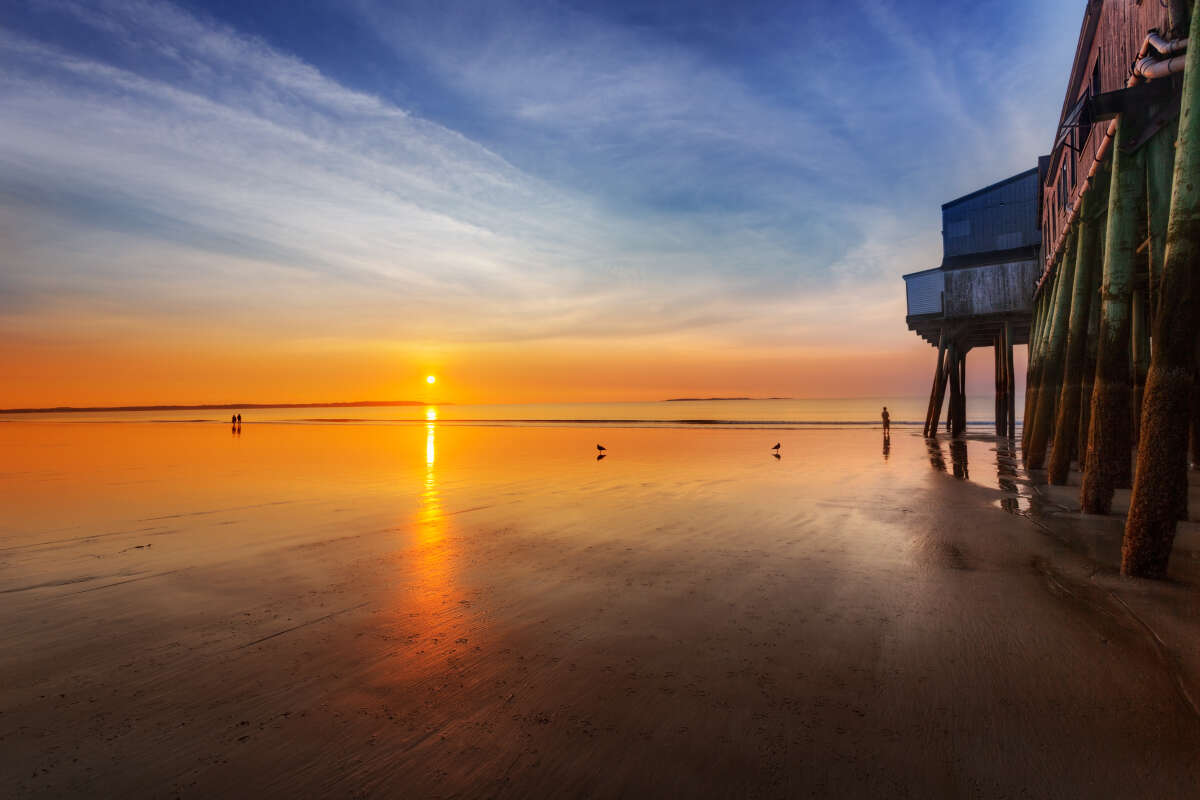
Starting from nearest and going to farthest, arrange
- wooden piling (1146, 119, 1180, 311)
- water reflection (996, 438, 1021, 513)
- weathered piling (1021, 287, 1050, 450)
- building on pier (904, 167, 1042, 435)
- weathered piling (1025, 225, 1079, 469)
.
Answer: wooden piling (1146, 119, 1180, 311)
water reflection (996, 438, 1021, 513)
weathered piling (1025, 225, 1079, 469)
weathered piling (1021, 287, 1050, 450)
building on pier (904, 167, 1042, 435)

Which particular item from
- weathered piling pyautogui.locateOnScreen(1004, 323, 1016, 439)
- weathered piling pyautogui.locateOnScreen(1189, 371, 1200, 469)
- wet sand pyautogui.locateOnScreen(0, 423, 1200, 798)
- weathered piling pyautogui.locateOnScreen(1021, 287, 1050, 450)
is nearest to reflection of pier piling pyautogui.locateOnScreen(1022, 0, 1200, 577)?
wet sand pyautogui.locateOnScreen(0, 423, 1200, 798)

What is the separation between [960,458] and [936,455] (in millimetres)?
1297

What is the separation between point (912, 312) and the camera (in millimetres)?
28328

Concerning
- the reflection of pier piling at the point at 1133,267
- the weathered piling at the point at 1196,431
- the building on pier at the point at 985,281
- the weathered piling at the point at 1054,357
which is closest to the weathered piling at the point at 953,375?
the building on pier at the point at 985,281

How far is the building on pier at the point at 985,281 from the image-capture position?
26312 millimetres

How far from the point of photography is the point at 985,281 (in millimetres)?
26625

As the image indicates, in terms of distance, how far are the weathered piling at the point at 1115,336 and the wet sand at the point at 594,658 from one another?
707mm

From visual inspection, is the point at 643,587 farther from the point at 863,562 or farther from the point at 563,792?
the point at 563,792

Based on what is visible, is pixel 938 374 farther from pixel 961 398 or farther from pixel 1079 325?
pixel 1079 325

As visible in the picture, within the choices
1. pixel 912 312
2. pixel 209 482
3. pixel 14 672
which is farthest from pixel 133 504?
pixel 912 312

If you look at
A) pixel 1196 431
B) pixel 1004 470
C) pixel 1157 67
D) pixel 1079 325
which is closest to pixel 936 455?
pixel 1004 470

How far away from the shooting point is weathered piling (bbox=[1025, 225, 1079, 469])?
12867 millimetres

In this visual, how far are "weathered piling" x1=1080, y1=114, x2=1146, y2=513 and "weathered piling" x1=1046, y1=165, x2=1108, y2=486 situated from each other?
2.46m

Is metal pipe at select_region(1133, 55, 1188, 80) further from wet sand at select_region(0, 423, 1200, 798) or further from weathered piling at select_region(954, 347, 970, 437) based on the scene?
weathered piling at select_region(954, 347, 970, 437)
